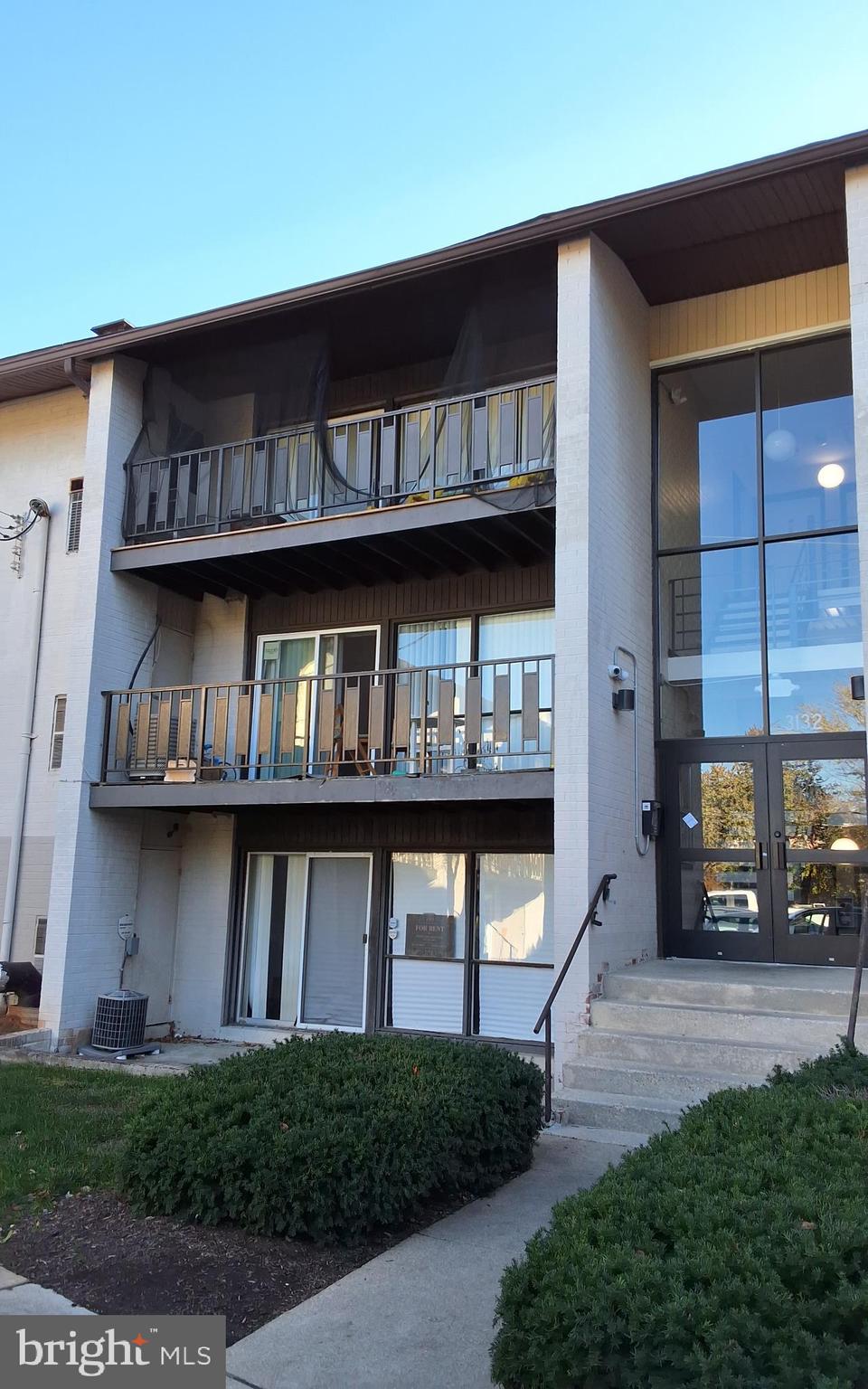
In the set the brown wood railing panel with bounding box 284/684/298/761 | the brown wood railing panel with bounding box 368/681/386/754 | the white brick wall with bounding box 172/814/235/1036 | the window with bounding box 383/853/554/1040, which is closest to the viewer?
the brown wood railing panel with bounding box 368/681/386/754

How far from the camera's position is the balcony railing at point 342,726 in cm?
954

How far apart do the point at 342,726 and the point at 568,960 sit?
11.4ft

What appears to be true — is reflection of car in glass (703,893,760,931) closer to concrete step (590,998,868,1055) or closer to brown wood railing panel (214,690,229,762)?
concrete step (590,998,868,1055)

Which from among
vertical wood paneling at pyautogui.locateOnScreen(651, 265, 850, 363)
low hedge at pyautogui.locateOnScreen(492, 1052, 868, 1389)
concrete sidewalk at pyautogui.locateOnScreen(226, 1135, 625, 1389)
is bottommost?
concrete sidewalk at pyautogui.locateOnScreen(226, 1135, 625, 1389)

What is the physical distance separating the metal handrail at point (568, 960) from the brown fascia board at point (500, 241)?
5638 millimetres

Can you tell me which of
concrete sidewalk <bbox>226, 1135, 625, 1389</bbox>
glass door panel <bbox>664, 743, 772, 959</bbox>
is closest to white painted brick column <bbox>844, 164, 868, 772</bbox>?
glass door panel <bbox>664, 743, 772, 959</bbox>

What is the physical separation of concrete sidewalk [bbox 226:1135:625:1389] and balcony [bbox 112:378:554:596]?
6.05 m

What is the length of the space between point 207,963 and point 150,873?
1.18 meters

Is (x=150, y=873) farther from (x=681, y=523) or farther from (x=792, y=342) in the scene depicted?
(x=792, y=342)

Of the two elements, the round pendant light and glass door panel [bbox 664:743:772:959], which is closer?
glass door panel [bbox 664:743:772:959]

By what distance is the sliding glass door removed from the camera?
11.2m

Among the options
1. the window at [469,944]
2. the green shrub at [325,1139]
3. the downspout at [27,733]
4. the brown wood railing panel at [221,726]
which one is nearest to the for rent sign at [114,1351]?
the green shrub at [325,1139]

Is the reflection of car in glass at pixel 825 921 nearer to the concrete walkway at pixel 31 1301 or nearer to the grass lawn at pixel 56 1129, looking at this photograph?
the grass lawn at pixel 56 1129

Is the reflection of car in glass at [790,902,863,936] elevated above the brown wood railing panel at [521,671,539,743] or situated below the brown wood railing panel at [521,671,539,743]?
below
